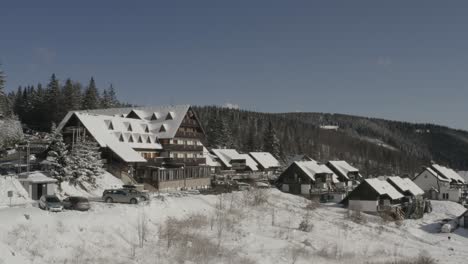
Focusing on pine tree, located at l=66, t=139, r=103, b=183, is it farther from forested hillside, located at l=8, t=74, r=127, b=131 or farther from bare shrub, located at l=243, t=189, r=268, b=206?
forested hillside, located at l=8, t=74, r=127, b=131

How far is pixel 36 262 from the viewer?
999 inches

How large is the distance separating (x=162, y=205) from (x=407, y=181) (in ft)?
198

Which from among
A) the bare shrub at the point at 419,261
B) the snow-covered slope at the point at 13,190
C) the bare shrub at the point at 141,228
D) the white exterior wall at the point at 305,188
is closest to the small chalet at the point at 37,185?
the snow-covered slope at the point at 13,190

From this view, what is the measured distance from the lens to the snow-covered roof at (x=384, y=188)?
71250 millimetres

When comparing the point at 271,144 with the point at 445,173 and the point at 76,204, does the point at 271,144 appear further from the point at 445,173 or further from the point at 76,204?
the point at 76,204

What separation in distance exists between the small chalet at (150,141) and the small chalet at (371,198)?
77.0 feet

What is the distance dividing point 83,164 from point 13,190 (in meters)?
7.91

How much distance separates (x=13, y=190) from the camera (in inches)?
1645

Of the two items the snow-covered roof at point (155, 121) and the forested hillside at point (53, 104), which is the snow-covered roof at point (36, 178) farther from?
the forested hillside at point (53, 104)

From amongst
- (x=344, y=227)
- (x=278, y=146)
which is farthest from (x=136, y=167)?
(x=278, y=146)

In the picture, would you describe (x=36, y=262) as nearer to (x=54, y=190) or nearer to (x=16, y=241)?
(x=16, y=241)

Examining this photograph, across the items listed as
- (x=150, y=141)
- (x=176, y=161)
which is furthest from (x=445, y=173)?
(x=150, y=141)

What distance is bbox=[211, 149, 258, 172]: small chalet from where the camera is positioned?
99.8 m

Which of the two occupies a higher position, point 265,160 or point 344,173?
point 265,160
